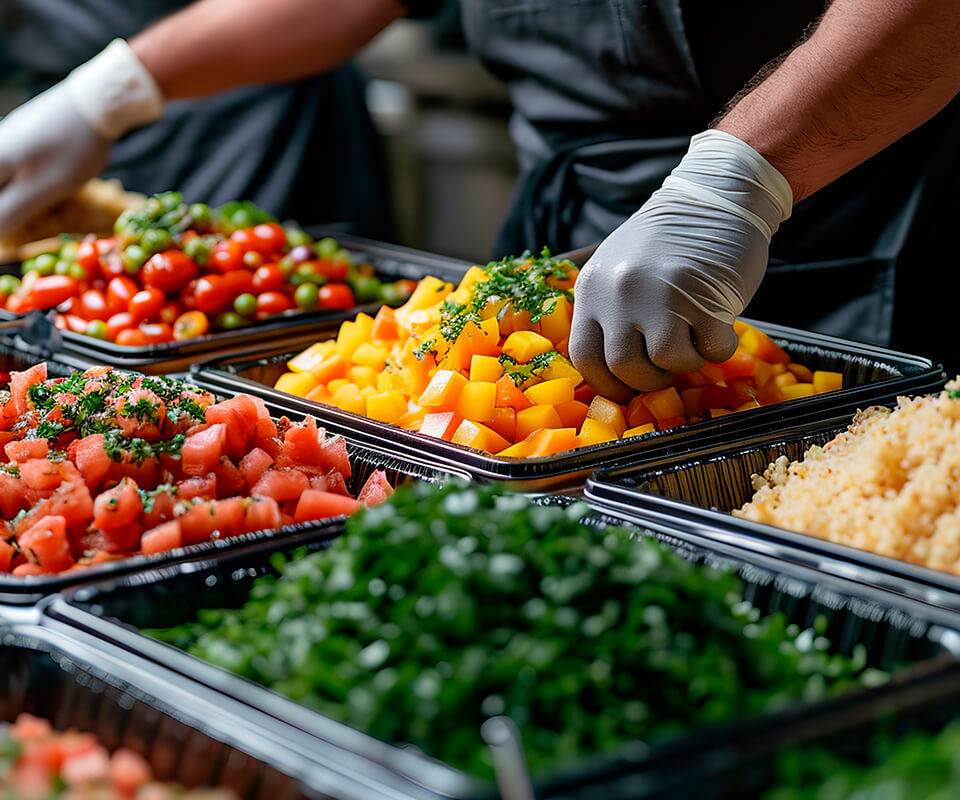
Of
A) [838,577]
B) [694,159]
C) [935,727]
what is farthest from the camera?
[694,159]

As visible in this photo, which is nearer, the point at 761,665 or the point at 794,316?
the point at 761,665

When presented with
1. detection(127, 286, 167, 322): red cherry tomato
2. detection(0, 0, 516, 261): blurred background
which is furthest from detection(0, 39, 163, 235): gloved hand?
detection(0, 0, 516, 261): blurred background

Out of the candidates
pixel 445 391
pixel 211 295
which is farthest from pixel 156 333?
pixel 445 391

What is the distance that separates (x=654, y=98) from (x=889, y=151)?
0.48 meters

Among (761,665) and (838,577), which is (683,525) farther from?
(761,665)

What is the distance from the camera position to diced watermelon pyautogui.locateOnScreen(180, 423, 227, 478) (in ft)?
4.57

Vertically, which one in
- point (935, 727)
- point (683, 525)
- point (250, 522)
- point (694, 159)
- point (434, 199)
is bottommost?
point (434, 199)

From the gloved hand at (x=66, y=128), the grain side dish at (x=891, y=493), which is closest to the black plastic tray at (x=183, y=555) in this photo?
the grain side dish at (x=891, y=493)

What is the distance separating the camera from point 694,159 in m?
1.75

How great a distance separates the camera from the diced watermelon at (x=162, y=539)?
1258 millimetres

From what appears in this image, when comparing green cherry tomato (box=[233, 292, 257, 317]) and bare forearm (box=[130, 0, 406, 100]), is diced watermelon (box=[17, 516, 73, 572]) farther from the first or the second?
bare forearm (box=[130, 0, 406, 100])

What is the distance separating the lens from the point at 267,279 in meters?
2.49

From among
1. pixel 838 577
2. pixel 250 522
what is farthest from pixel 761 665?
pixel 250 522

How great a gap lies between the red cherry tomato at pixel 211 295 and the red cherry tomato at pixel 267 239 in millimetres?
197
